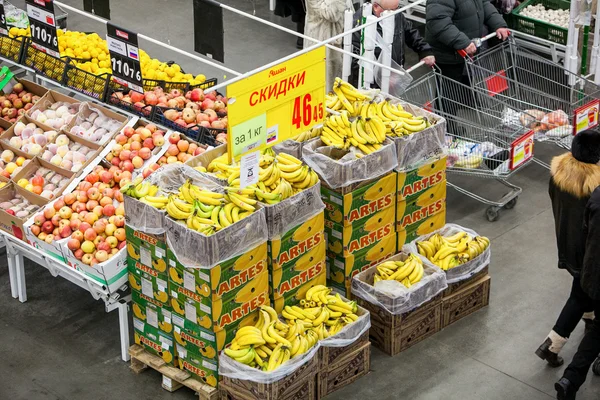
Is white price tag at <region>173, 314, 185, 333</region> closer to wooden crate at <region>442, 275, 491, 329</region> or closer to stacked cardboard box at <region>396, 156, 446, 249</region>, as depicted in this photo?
stacked cardboard box at <region>396, 156, 446, 249</region>

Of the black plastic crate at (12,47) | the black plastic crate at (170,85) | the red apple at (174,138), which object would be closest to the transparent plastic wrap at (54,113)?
the black plastic crate at (170,85)

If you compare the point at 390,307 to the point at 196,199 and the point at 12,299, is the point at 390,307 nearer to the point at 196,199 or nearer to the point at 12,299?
the point at 196,199

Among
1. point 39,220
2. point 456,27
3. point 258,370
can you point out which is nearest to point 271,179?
point 258,370

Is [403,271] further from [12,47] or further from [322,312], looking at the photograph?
[12,47]

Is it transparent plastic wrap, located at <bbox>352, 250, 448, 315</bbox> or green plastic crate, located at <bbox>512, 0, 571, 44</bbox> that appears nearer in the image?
transparent plastic wrap, located at <bbox>352, 250, 448, 315</bbox>

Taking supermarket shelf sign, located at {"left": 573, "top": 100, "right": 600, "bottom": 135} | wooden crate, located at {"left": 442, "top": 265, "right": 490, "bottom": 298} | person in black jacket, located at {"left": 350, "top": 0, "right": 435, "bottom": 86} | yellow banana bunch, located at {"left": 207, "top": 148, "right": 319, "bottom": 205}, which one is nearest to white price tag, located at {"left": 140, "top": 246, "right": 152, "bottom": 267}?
yellow banana bunch, located at {"left": 207, "top": 148, "right": 319, "bottom": 205}

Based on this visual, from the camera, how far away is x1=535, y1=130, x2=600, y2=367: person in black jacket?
24.5ft

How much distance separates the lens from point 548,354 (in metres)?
8.00

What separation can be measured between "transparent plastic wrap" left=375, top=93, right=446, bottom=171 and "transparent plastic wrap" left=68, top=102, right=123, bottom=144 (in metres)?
2.30

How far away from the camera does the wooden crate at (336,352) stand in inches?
297

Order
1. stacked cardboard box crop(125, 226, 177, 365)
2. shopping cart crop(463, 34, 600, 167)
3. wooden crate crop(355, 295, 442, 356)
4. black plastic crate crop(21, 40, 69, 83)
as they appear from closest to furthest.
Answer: stacked cardboard box crop(125, 226, 177, 365), wooden crate crop(355, 295, 442, 356), black plastic crate crop(21, 40, 69, 83), shopping cart crop(463, 34, 600, 167)

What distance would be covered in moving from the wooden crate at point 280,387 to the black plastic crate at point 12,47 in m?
4.34

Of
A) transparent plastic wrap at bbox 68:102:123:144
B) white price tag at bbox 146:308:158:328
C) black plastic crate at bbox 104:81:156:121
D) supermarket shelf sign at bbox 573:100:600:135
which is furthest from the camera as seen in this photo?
supermarket shelf sign at bbox 573:100:600:135

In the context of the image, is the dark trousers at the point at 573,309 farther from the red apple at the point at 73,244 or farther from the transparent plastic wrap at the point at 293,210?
the red apple at the point at 73,244
